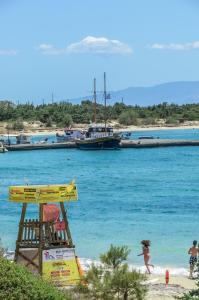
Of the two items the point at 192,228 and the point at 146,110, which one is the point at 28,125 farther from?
the point at 192,228

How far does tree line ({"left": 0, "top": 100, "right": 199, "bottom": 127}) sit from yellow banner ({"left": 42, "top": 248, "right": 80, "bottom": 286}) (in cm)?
12146

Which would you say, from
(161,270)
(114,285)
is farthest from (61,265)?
(161,270)

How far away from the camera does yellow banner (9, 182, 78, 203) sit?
631 inches

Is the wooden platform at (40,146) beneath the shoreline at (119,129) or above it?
beneath

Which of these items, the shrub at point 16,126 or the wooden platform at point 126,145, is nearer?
the wooden platform at point 126,145

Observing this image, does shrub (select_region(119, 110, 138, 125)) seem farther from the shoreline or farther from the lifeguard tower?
the lifeguard tower

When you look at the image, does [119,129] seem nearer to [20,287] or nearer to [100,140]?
[100,140]

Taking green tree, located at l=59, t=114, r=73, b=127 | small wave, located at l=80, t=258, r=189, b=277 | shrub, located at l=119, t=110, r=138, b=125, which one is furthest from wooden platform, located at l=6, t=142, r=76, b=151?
small wave, located at l=80, t=258, r=189, b=277

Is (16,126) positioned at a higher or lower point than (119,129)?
higher

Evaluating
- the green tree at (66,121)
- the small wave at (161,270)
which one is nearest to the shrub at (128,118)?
the green tree at (66,121)

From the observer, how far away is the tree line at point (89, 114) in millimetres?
147500

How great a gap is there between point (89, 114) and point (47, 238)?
441ft

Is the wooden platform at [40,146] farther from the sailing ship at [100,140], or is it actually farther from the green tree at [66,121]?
the green tree at [66,121]

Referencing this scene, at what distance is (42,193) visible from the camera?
16031mm
